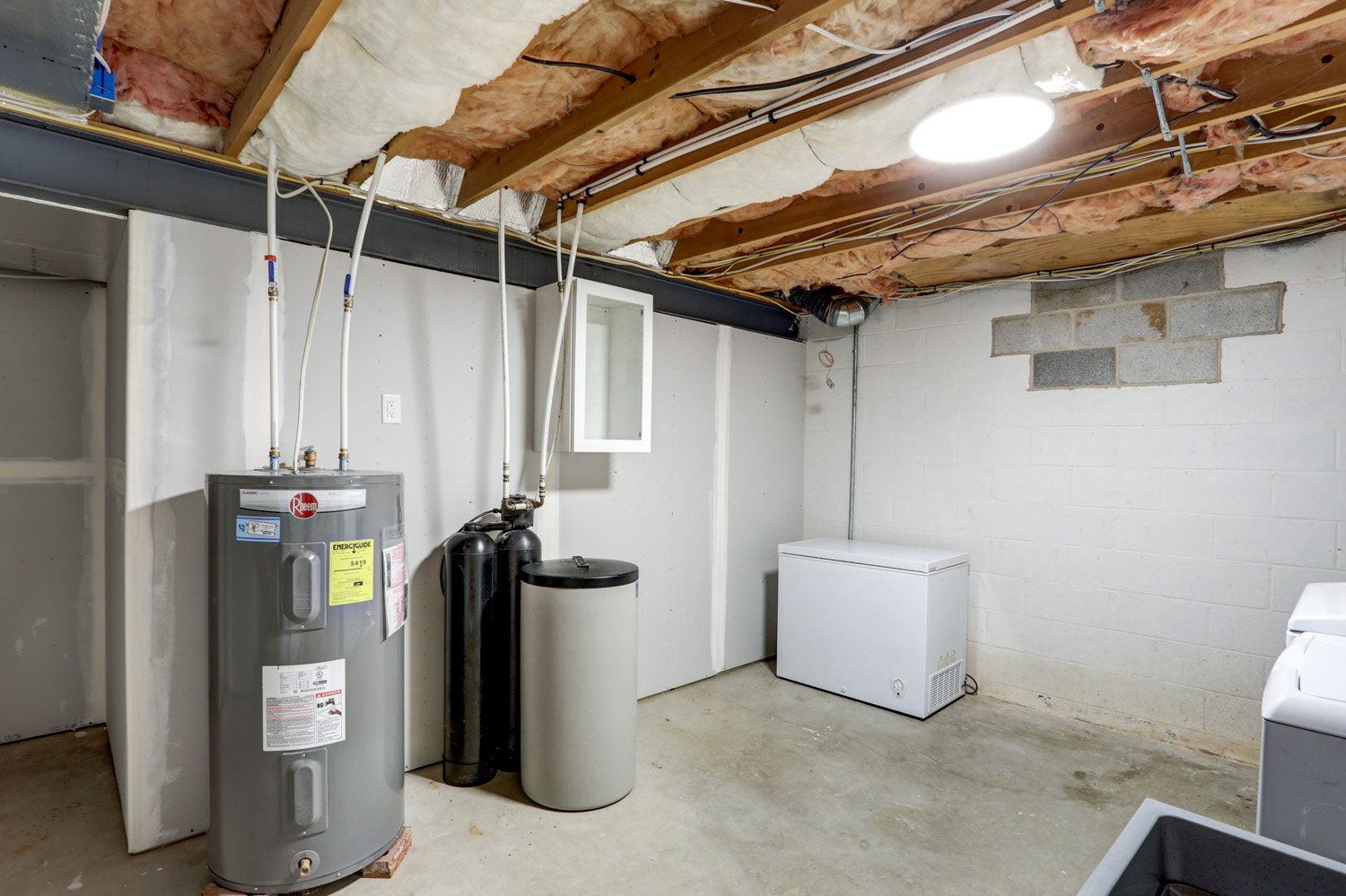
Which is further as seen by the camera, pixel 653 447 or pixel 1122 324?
pixel 653 447

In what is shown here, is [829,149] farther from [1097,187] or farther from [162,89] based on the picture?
[162,89]

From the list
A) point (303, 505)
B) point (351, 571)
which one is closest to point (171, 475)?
point (303, 505)

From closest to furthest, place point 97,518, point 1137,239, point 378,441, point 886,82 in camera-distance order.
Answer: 1. point 886,82
2. point 378,441
3. point 1137,239
4. point 97,518

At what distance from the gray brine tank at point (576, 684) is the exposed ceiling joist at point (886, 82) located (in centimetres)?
136

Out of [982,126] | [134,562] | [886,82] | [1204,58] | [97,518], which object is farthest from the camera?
[97,518]

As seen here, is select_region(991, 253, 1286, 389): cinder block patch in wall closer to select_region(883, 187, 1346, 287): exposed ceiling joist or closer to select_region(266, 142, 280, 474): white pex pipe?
select_region(883, 187, 1346, 287): exposed ceiling joist

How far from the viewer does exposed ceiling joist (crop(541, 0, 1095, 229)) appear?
1384 mm

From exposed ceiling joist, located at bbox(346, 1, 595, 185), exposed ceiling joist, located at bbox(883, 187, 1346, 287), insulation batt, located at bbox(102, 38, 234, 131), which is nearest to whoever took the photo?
exposed ceiling joist, located at bbox(346, 1, 595, 185)

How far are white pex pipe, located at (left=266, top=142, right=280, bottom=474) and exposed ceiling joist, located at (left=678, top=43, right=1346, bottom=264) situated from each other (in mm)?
1669

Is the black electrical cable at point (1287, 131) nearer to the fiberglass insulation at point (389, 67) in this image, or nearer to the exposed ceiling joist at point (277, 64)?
the fiberglass insulation at point (389, 67)

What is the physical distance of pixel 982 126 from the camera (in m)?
1.72

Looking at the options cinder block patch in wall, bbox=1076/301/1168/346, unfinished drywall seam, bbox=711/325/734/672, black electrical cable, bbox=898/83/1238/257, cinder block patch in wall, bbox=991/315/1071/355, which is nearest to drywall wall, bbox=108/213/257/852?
unfinished drywall seam, bbox=711/325/734/672

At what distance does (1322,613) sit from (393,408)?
279 centimetres

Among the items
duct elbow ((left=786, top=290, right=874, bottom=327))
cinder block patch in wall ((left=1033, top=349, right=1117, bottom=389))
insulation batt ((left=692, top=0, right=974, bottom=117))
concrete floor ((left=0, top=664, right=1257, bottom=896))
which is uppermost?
insulation batt ((left=692, top=0, right=974, bottom=117))
